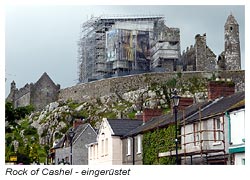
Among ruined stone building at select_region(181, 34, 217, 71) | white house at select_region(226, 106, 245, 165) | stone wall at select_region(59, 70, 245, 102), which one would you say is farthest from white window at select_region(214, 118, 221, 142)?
ruined stone building at select_region(181, 34, 217, 71)

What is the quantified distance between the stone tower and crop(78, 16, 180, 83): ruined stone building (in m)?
6.07

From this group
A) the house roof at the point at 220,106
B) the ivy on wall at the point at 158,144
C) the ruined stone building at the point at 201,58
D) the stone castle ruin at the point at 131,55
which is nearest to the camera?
the house roof at the point at 220,106

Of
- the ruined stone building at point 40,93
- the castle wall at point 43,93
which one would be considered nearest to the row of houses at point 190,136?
the castle wall at point 43,93

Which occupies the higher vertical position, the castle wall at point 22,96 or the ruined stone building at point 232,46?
the ruined stone building at point 232,46

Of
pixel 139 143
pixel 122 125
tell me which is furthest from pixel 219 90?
pixel 122 125

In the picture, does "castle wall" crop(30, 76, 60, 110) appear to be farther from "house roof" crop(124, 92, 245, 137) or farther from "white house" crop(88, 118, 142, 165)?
"house roof" crop(124, 92, 245, 137)

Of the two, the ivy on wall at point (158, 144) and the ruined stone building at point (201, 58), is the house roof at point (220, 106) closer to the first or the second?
the ivy on wall at point (158, 144)

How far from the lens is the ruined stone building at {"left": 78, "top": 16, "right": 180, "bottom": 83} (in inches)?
2773

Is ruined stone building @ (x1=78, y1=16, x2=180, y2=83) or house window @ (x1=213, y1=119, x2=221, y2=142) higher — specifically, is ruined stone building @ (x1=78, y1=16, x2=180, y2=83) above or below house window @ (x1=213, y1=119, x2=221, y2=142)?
above

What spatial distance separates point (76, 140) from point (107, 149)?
9.08 m

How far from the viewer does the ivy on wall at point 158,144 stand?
81.8 ft

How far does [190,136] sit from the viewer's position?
2369 cm

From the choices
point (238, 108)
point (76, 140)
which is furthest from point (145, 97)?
point (238, 108)
